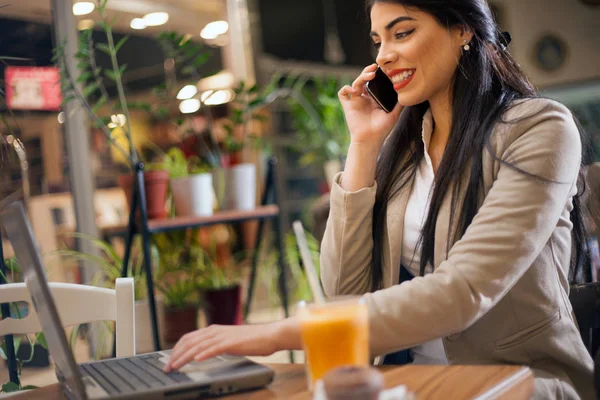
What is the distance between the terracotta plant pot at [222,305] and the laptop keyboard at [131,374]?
200cm

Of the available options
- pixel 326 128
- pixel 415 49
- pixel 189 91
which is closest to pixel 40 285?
pixel 415 49

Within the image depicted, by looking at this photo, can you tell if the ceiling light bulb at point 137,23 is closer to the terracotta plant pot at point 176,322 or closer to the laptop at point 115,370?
the terracotta plant pot at point 176,322

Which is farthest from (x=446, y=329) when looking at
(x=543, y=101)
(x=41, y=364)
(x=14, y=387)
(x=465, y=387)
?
(x=41, y=364)

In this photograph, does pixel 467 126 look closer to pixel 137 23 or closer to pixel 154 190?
pixel 154 190

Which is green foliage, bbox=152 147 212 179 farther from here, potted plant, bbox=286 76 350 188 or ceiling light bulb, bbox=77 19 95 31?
potted plant, bbox=286 76 350 188

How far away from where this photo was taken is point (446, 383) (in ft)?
3.18

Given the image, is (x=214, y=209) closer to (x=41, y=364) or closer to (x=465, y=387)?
(x=41, y=364)

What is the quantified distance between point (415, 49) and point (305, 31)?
4.84 m

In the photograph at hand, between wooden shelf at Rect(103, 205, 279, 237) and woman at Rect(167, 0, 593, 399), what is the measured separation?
1327 mm

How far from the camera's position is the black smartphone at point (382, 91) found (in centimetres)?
167

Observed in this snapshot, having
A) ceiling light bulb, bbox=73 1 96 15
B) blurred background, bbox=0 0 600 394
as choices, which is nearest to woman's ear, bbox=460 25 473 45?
blurred background, bbox=0 0 600 394

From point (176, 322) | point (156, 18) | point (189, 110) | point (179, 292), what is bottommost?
point (176, 322)

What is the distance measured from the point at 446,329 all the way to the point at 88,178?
9.48ft

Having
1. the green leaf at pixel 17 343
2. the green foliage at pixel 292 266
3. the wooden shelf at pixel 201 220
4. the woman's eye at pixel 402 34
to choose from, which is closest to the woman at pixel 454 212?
the woman's eye at pixel 402 34
